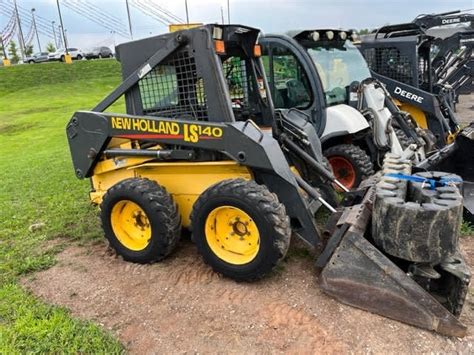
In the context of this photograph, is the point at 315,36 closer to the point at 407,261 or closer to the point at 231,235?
the point at 231,235

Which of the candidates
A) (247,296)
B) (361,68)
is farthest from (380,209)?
(361,68)

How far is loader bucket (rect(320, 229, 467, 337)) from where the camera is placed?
2.85 m

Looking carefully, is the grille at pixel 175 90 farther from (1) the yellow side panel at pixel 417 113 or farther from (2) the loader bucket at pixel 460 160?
(1) the yellow side panel at pixel 417 113

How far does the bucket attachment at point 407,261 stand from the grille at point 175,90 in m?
1.58

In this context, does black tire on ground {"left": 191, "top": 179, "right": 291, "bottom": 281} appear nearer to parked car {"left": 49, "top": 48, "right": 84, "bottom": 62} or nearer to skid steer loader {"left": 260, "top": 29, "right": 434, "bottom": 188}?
skid steer loader {"left": 260, "top": 29, "right": 434, "bottom": 188}

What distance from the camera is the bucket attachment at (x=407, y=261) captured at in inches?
111

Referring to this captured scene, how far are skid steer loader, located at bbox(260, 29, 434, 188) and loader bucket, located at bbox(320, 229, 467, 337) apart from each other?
2.81 metres

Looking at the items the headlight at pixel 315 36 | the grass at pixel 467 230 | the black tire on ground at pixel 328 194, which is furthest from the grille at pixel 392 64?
the black tire on ground at pixel 328 194

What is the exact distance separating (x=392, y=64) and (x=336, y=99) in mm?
2967

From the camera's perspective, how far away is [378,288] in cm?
301

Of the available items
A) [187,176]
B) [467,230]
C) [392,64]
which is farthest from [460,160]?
[392,64]

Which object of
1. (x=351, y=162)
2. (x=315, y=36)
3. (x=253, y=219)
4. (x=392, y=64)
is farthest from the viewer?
(x=392, y=64)

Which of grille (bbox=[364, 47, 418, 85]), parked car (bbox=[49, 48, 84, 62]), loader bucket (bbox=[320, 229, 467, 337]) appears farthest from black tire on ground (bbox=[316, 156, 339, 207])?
parked car (bbox=[49, 48, 84, 62])

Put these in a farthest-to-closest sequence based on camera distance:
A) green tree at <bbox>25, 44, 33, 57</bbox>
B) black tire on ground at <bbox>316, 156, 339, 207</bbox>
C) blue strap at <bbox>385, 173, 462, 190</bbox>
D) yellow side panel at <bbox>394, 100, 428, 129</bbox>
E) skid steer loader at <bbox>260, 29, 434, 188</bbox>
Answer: green tree at <bbox>25, 44, 33, 57</bbox>, yellow side panel at <bbox>394, 100, 428, 129</bbox>, skid steer loader at <bbox>260, 29, 434, 188</bbox>, black tire on ground at <bbox>316, 156, 339, 207</bbox>, blue strap at <bbox>385, 173, 462, 190</bbox>
